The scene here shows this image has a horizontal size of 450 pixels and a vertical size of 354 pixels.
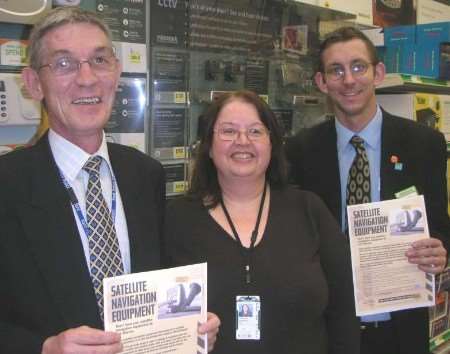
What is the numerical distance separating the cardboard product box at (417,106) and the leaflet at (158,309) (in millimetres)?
2630

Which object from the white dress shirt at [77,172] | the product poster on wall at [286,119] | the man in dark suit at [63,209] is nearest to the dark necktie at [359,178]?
the man in dark suit at [63,209]

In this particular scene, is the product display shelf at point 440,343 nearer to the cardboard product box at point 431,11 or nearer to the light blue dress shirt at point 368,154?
the light blue dress shirt at point 368,154

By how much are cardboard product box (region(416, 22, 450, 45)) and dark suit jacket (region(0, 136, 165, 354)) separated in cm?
342

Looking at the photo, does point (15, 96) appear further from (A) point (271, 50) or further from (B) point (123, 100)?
(A) point (271, 50)

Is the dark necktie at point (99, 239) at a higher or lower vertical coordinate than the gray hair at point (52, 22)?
lower

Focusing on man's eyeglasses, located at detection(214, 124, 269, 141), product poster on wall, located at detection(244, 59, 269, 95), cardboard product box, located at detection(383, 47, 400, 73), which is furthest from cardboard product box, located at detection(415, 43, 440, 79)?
man's eyeglasses, located at detection(214, 124, 269, 141)

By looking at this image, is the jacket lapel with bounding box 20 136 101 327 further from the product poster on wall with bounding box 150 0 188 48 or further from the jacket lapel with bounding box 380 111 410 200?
the product poster on wall with bounding box 150 0 188 48

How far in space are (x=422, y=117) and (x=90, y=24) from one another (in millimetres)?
2840

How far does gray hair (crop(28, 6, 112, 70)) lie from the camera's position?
1.52 metres

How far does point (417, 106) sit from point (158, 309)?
9.29 ft

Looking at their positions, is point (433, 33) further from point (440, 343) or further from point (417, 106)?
point (440, 343)

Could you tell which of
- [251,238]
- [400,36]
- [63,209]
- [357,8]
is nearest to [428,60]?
[400,36]

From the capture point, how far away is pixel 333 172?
2.35 metres

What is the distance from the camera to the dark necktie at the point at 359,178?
229cm
